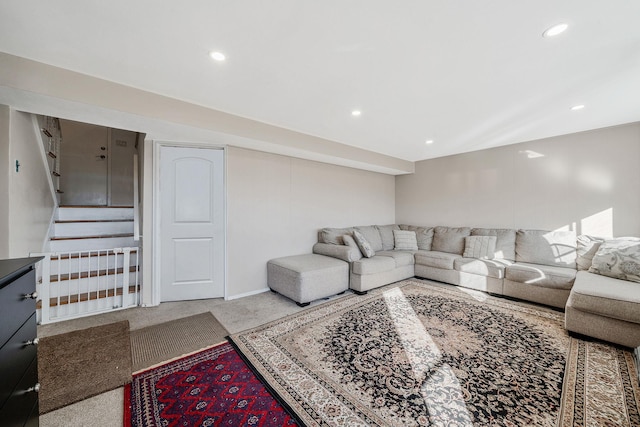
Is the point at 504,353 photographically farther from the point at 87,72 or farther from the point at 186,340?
the point at 87,72

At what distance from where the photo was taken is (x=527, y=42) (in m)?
1.64

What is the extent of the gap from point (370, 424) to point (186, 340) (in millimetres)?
1821

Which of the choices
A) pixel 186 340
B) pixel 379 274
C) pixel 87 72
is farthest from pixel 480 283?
pixel 87 72

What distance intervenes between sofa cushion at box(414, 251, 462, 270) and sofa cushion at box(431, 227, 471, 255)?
0.52 feet

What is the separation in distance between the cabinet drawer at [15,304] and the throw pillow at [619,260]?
4734 mm

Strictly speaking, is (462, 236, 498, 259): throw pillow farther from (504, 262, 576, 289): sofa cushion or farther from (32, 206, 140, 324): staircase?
(32, 206, 140, 324): staircase

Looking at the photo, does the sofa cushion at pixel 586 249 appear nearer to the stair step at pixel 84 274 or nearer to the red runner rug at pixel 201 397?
the red runner rug at pixel 201 397

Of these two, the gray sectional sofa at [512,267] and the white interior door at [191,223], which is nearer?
the gray sectional sofa at [512,267]

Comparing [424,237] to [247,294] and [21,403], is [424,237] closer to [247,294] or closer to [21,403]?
[247,294]

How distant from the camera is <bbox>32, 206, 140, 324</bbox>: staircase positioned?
2.75 metres

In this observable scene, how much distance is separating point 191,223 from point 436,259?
3.87 meters

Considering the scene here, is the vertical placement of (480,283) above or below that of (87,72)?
below

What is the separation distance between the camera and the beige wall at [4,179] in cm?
204

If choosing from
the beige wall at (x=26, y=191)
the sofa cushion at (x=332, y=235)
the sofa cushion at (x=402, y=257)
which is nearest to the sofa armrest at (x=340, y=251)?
the sofa cushion at (x=332, y=235)
